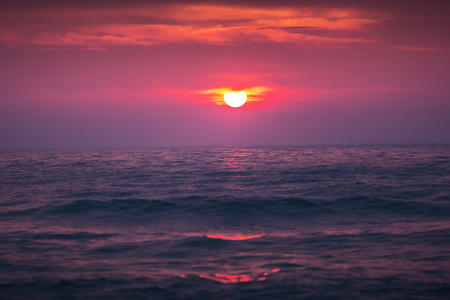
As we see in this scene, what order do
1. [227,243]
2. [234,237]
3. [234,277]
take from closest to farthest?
1. [234,277]
2. [227,243]
3. [234,237]

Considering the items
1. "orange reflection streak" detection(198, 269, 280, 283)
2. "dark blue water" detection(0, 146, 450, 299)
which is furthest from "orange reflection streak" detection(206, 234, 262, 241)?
"orange reflection streak" detection(198, 269, 280, 283)

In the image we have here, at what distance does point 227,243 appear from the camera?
485 inches

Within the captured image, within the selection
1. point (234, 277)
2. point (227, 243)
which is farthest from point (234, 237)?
point (234, 277)

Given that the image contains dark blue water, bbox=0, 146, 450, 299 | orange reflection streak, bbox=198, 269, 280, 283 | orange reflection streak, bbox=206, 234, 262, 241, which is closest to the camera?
dark blue water, bbox=0, 146, 450, 299

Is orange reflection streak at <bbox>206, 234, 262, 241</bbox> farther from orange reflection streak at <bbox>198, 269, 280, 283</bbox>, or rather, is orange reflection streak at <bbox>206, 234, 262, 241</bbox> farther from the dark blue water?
orange reflection streak at <bbox>198, 269, 280, 283</bbox>

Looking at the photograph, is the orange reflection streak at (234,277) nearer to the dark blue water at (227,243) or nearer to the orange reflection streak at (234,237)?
the dark blue water at (227,243)

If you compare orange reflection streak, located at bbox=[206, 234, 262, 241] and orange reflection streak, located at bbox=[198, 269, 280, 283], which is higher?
orange reflection streak, located at bbox=[206, 234, 262, 241]

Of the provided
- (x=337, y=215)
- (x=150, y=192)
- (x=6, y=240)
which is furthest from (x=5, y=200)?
(x=337, y=215)

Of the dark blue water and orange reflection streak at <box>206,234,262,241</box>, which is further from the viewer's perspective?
orange reflection streak at <box>206,234,262,241</box>

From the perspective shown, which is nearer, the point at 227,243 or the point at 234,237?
the point at 227,243

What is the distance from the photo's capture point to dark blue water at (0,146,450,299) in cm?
826

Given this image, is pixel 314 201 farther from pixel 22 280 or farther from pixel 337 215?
pixel 22 280

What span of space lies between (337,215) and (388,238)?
4.56 m

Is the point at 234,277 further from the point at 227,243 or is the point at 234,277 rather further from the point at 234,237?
the point at 234,237
